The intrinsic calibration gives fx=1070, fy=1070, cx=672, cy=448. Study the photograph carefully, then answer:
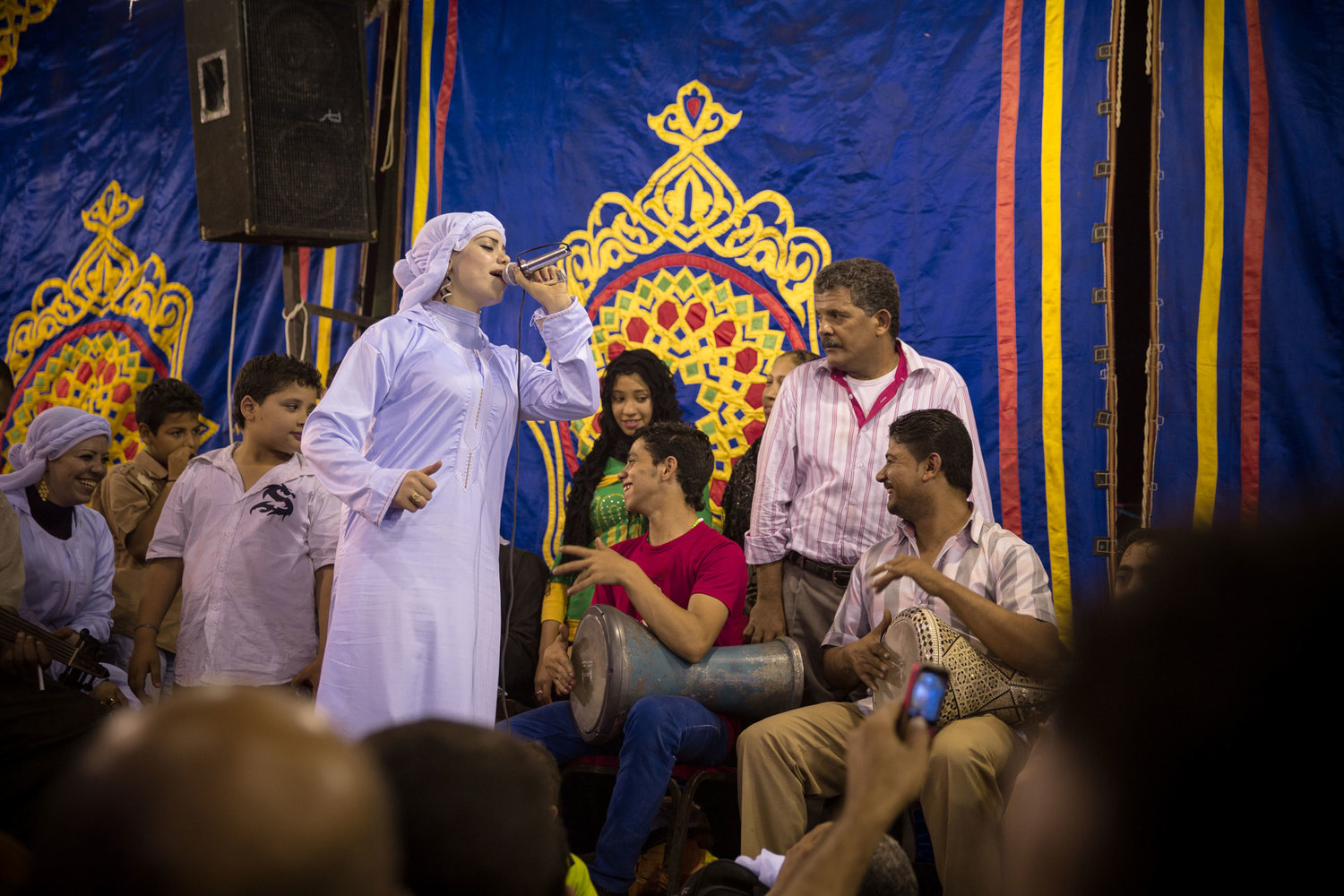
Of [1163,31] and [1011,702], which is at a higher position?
[1163,31]

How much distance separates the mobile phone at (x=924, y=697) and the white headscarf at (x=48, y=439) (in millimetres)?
3790

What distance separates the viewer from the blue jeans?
3090mm

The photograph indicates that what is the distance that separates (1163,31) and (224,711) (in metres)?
4.37

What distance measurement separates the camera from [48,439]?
155 inches

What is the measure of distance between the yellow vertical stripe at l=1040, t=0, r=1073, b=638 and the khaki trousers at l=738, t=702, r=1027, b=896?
1.27m

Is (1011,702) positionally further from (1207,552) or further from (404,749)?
(1207,552)

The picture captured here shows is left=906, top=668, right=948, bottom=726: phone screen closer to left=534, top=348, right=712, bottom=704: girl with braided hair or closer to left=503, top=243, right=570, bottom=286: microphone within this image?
left=503, top=243, right=570, bottom=286: microphone

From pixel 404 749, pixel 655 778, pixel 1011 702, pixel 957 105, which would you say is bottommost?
pixel 655 778

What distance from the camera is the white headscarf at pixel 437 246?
315 centimetres

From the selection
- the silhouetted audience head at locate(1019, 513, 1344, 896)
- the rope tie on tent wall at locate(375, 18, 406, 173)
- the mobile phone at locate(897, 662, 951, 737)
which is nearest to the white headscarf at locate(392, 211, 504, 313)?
the mobile phone at locate(897, 662, 951, 737)

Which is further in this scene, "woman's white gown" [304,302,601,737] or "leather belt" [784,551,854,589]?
"leather belt" [784,551,854,589]

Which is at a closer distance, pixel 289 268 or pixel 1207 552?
pixel 1207 552

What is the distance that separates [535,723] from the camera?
352 cm

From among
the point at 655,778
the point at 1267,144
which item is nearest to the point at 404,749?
the point at 655,778
